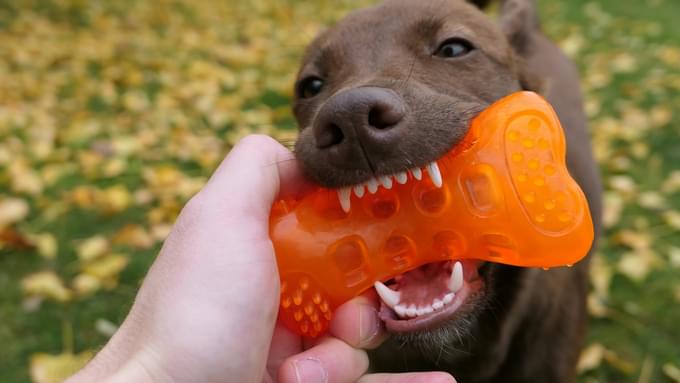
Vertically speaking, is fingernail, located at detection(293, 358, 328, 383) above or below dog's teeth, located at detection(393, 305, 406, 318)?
above

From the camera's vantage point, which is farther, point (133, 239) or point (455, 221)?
point (133, 239)

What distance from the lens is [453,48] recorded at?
8.23 feet

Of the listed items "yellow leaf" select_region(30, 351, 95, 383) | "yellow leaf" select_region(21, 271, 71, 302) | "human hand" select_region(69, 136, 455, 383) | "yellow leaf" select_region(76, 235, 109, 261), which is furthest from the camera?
"yellow leaf" select_region(76, 235, 109, 261)

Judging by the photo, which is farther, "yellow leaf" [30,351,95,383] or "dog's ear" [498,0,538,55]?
"dog's ear" [498,0,538,55]

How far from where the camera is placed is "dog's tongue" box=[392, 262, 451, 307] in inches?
77.6

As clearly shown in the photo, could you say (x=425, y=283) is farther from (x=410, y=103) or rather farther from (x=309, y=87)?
(x=309, y=87)

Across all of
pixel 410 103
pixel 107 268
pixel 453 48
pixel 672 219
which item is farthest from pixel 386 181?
pixel 672 219

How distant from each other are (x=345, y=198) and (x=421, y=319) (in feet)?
1.39

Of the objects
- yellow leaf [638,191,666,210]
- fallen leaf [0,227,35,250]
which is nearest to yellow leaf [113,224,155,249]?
fallen leaf [0,227,35,250]

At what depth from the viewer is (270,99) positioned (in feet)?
21.5

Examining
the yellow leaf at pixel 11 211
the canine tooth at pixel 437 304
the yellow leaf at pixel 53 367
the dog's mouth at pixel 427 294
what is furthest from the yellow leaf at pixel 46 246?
the canine tooth at pixel 437 304

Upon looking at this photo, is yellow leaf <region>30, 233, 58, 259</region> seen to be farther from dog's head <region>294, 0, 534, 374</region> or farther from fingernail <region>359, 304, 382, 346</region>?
fingernail <region>359, 304, 382, 346</region>

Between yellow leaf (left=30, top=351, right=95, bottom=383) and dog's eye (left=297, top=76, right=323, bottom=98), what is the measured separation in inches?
63.9

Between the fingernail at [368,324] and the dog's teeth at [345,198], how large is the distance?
294mm
